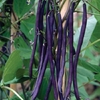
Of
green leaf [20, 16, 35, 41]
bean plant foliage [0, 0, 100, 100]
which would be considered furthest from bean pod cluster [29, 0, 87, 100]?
green leaf [20, 16, 35, 41]

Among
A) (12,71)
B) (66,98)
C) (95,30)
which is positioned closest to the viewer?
(66,98)

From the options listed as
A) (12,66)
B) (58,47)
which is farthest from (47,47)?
(12,66)

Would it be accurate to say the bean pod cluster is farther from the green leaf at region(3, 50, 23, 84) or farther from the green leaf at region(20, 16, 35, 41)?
the green leaf at region(20, 16, 35, 41)

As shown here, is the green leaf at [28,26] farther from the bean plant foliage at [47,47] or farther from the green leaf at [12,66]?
the green leaf at [12,66]

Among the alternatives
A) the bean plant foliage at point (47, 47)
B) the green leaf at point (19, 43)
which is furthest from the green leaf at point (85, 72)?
the green leaf at point (19, 43)

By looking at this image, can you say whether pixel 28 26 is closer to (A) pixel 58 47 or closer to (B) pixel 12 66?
(B) pixel 12 66

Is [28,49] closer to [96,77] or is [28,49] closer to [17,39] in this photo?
[17,39]

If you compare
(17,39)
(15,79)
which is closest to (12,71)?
(15,79)
